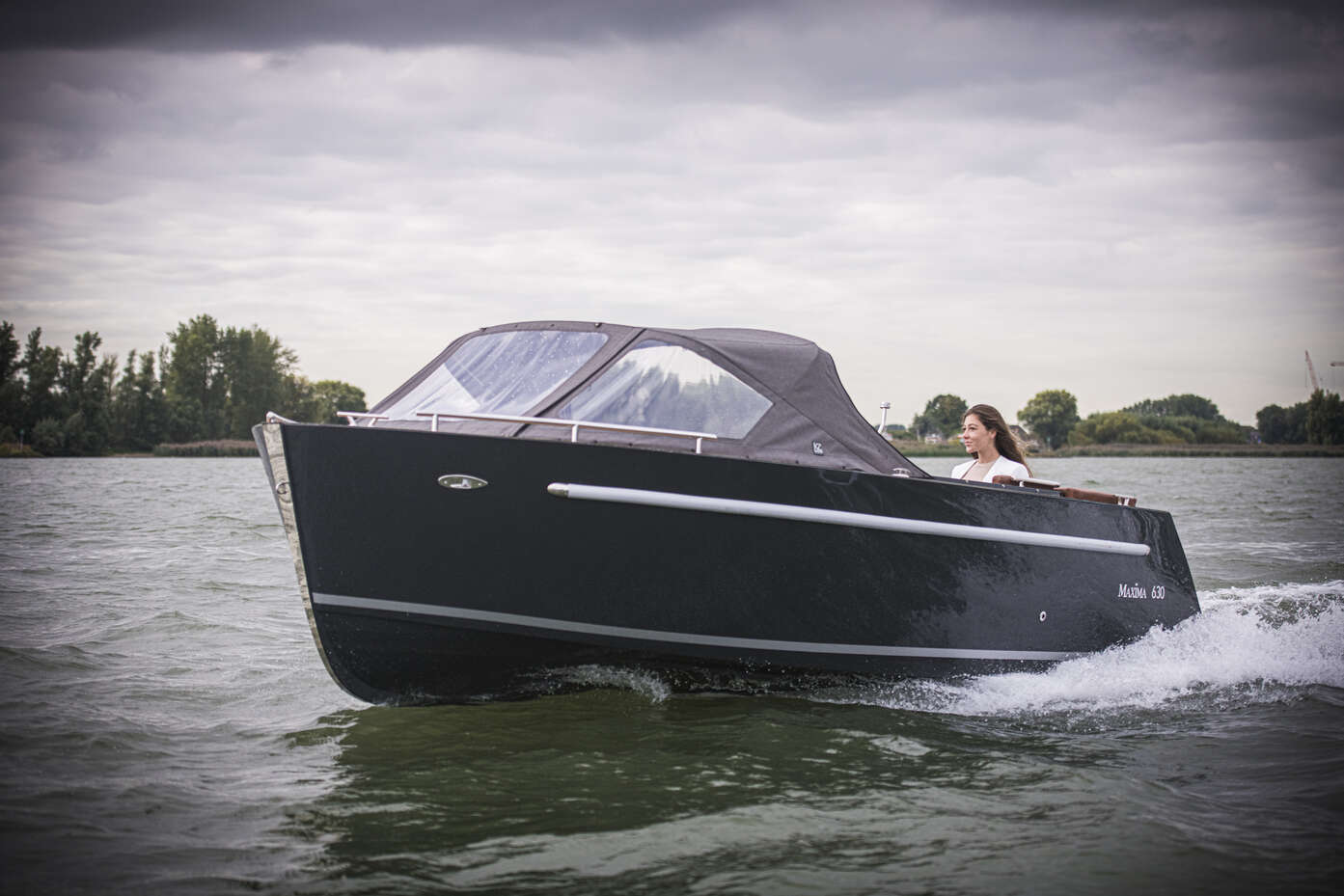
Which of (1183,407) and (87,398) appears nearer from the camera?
(87,398)

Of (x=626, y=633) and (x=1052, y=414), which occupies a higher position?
(x=1052, y=414)

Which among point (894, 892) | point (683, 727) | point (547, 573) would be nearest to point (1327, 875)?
point (894, 892)

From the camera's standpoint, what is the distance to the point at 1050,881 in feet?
13.2

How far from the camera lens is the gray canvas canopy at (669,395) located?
20.0ft

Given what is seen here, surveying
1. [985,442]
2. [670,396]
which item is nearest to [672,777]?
[670,396]

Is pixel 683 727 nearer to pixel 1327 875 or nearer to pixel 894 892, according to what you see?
pixel 894 892

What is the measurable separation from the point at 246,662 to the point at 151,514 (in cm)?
1689

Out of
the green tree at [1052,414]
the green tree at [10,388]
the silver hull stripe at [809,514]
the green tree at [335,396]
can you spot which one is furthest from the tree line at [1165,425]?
the silver hull stripe at [809,514]

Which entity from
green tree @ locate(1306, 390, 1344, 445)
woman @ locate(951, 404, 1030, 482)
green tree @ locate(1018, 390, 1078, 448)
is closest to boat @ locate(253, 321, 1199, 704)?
woman @ locate(951, 404, 1030, 482)

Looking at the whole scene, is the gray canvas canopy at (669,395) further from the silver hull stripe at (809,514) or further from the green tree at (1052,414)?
the green tree at (1052,414)

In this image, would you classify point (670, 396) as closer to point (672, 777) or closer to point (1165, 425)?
point (672, 777)

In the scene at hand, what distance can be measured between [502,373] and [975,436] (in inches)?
A: 131

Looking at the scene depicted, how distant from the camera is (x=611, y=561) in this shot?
5.72m

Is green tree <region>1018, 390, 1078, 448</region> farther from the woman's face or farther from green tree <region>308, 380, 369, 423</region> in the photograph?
the woman's face
